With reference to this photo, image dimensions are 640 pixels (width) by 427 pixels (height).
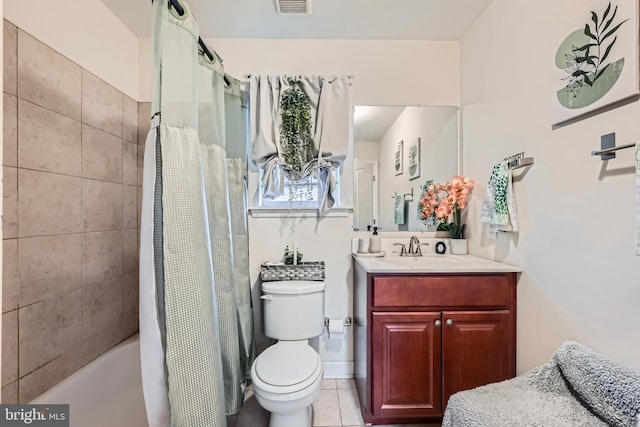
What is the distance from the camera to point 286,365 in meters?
1.58

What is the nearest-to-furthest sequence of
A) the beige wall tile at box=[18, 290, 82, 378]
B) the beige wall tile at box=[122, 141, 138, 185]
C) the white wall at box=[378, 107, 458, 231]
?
the beige wall tile at box=[18, 290, 82, 378], the beige wall tile at box=[122, 141, 138, 185], the white wall at box=[378, 107, 458, 231]

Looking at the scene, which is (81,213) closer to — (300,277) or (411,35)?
(300,277)

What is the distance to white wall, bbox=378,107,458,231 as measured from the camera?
2.26 meters

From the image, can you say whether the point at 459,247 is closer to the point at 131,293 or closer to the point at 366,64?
the point at 366,64

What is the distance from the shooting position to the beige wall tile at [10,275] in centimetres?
132

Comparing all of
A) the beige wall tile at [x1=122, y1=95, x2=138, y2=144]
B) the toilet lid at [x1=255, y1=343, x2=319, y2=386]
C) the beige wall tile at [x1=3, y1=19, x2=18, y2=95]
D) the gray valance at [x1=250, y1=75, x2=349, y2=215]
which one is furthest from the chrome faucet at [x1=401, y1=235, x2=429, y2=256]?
the beige wall tile at [x1=3, y1=19, x2=18, y2=95]

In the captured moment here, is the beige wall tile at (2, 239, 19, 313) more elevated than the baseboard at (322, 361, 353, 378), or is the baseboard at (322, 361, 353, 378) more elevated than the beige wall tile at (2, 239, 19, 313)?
the beige wall tile at (2, 239, 19, 313)

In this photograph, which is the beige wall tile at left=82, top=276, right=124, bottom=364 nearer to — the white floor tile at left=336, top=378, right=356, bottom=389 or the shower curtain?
the shower curtain

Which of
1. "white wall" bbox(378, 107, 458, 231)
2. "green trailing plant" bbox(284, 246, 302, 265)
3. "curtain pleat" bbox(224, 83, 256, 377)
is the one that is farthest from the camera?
"white wall" bbox(378, 107, 458, 231)

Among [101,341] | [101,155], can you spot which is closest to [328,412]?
[101,341]

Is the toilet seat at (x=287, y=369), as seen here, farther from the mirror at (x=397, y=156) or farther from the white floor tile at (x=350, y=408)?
the mirror at (x=397, y=156)

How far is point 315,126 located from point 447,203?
1075mm

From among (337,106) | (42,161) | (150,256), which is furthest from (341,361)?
(42,161)

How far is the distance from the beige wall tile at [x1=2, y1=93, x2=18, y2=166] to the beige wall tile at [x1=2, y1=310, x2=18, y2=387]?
68 centimetres
